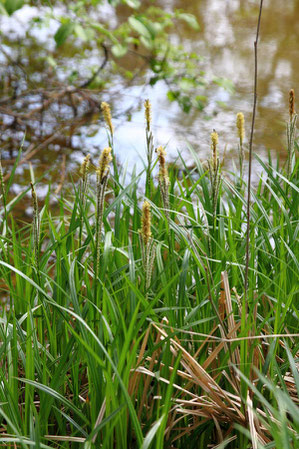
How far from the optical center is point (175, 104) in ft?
12.7

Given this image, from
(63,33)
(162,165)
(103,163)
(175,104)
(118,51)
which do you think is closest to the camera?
(103,163)

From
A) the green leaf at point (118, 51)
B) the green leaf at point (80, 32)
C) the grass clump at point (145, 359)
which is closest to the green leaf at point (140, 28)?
the green leaf at point (80, 32)

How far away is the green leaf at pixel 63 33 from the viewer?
258 centimetres

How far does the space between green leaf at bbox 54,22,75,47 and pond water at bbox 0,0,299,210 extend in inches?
23.2

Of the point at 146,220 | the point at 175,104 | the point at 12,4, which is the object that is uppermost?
the point at 12,4

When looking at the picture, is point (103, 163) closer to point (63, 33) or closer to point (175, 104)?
point (63, 33)

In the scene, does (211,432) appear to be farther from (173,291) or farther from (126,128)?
(126,128)

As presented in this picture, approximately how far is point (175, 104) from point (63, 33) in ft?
4.51

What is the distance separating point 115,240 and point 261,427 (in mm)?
489

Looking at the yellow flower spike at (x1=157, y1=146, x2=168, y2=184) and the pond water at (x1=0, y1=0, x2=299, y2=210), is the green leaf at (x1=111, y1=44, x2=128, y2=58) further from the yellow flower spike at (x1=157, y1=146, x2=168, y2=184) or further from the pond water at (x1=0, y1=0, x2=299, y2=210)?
the yellow flower spike at (x1=157, y1=146, x2=168, y2=184)

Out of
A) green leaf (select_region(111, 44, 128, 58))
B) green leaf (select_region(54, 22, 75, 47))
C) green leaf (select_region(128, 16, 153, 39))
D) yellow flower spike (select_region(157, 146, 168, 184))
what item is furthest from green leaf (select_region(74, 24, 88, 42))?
yellow flower spike (select_region(157, 146, 168, 184))

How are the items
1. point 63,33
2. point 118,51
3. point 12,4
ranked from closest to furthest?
point 12,4 < point 63,33 < point 118,51

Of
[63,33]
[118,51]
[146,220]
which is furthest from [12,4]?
[146,220]

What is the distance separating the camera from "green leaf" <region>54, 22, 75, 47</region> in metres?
2.58
